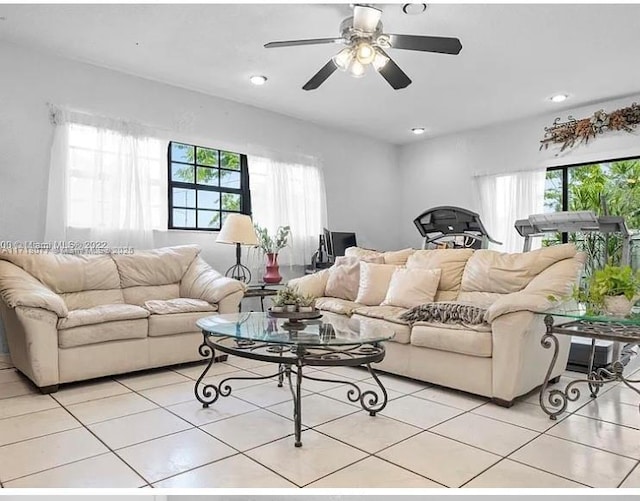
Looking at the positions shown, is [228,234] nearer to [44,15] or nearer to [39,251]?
[39,251]

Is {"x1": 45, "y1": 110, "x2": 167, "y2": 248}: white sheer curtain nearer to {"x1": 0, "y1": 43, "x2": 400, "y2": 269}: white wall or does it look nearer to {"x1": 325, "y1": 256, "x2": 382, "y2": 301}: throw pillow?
{"x1": 0, "y1": 43, "x2": 400, "y2": 269}: white wall

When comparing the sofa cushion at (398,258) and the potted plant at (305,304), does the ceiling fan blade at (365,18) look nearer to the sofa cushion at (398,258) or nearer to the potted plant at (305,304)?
the potted plant at (305,304)

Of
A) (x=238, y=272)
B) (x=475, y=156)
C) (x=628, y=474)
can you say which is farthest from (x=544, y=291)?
(x=475, y=156)

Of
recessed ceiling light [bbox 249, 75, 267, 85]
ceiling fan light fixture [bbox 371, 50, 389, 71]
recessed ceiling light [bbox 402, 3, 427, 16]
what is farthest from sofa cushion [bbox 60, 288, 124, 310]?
recessed ceiling light [bbox 402, 3, 427, 16]

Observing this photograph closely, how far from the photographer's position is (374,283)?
3869 mm

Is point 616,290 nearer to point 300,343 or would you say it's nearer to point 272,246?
point 300,343

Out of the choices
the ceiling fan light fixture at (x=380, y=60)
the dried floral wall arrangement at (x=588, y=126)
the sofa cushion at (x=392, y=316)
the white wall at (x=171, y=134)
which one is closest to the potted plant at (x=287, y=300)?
the sofa cushion at (x=392, y=316)

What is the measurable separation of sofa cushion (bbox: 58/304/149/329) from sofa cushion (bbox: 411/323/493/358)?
1.84m

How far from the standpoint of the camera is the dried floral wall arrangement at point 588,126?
193 inches

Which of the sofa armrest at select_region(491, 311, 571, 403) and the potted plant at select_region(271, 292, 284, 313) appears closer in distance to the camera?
the sofa armrest at select_region(491, 311, 571, 403)

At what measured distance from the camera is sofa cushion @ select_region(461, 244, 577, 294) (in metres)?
3.23

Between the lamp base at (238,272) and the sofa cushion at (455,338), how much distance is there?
7.00 ft

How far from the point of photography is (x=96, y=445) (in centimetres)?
214

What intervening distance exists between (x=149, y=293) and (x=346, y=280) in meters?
1.59
